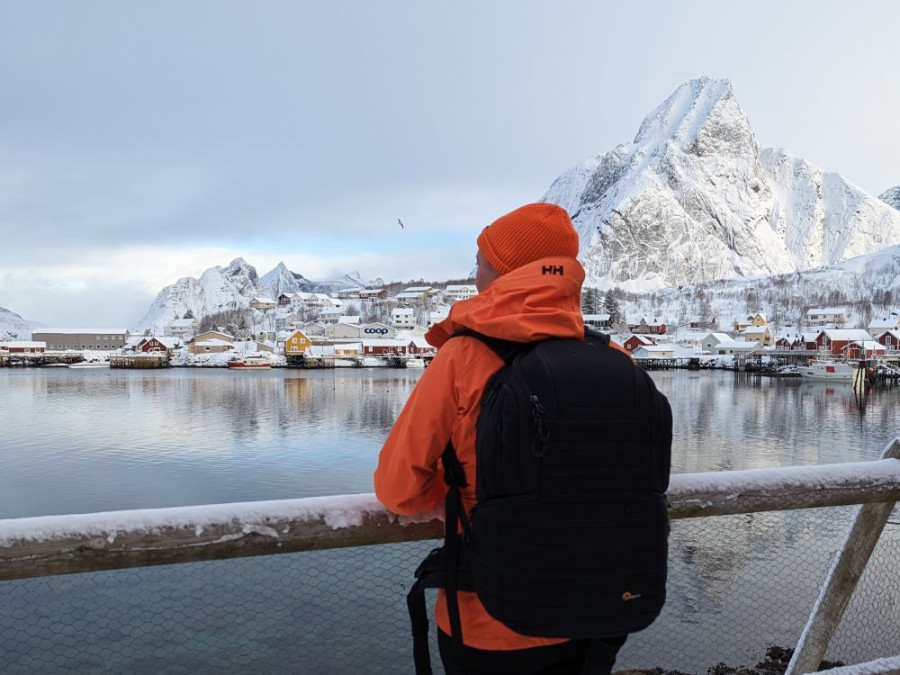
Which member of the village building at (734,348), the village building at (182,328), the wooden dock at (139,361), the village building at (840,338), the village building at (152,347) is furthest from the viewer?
the village building at (182,328)

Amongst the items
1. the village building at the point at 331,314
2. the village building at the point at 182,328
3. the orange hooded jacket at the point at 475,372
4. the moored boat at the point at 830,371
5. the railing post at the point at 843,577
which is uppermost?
the village building at the point at 331,314

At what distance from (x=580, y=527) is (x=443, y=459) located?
1.46 feet

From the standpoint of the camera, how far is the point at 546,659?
1708 millimetres

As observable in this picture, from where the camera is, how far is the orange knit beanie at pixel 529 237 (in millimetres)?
1850

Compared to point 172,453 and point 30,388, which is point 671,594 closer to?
point 172,453

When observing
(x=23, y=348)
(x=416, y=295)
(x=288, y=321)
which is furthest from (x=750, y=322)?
(x=23, y=348)

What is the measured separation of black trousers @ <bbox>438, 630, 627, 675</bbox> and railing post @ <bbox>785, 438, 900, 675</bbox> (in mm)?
1630

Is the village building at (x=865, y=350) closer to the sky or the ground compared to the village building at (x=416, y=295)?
closer to the ground

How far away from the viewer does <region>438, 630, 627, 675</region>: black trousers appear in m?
1.68

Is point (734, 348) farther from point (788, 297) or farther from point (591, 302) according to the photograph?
point (788, 297)

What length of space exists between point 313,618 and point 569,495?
894 centimetres

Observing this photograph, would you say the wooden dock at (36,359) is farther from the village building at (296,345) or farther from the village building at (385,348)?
the village building at (385,348)

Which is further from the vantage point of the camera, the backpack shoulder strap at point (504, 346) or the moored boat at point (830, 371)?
the moored boat at point (830, 371)

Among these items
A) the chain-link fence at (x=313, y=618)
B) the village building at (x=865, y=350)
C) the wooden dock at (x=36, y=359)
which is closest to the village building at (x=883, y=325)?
→ the village building at (x=865, y=350)
